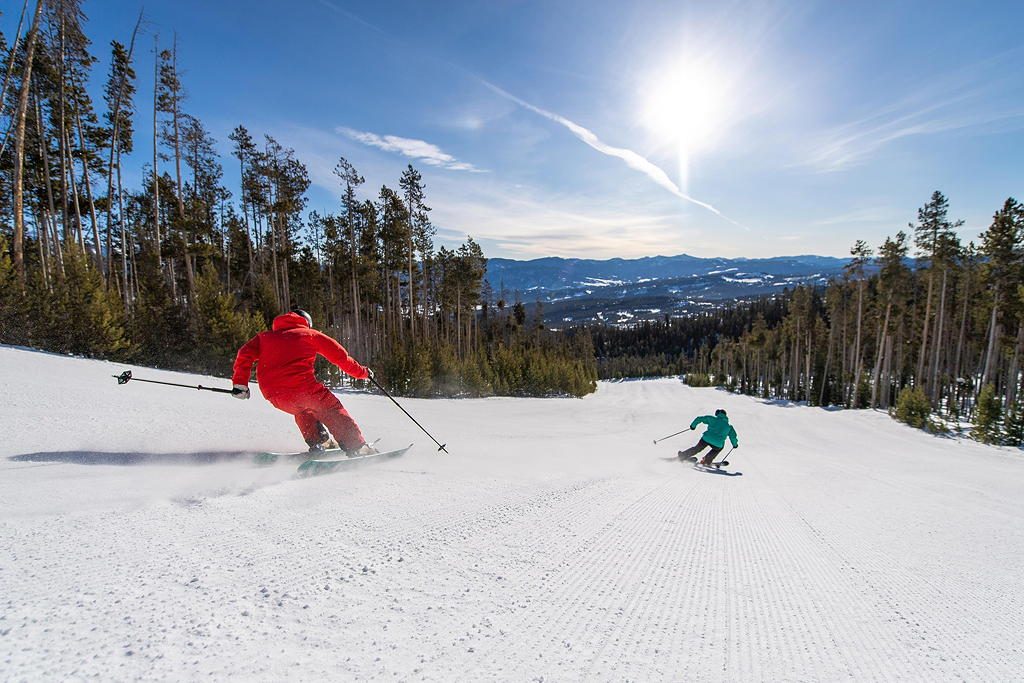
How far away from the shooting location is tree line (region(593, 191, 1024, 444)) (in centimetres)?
2878

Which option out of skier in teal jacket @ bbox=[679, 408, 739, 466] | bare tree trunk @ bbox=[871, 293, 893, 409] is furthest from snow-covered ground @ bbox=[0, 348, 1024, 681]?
bare tree trunk @ bbox=[871, 293, 893, 409]

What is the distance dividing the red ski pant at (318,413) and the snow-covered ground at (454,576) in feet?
2.19

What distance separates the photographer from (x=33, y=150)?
20.8 meters

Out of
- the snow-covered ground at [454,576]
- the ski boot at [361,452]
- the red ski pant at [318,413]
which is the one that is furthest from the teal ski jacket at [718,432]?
the red ski pant at [318,413]

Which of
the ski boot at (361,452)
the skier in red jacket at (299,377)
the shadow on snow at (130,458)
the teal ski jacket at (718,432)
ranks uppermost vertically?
the skier in red jacket at (299,377)

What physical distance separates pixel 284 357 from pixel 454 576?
3487 millimetres

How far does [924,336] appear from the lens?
34500 mm

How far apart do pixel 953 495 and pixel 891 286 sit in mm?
38873

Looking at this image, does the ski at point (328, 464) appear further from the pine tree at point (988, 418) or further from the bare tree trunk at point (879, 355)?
the bare tree trunk at point (879, 355)

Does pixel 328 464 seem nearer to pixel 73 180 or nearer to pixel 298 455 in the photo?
pixel 298 455

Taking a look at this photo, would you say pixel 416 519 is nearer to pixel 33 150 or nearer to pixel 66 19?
pixel 66 19

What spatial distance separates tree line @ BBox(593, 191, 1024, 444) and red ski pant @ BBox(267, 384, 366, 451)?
2706cm

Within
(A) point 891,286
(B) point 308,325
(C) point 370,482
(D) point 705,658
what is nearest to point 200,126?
(B) point 308,325

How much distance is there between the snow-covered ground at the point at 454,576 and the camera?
1564 mm
